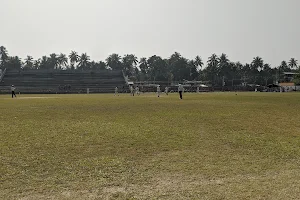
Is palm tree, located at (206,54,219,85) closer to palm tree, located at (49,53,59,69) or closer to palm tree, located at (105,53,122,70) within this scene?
palm tree, located at (105,53,122,70)

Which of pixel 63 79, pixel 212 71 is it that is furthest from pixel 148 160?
pixel 212 71

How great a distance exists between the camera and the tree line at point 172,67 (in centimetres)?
15738

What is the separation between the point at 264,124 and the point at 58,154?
28.2ft

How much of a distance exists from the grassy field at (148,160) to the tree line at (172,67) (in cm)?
14258

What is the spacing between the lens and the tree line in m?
157

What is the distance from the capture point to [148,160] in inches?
309

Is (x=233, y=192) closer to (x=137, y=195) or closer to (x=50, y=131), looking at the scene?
(x=137, y=195)

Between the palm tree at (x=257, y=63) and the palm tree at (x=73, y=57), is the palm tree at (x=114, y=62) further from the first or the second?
the palm tree at (x=257, y=63)

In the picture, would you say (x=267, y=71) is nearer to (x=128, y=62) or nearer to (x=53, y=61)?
(x=128, y=62)

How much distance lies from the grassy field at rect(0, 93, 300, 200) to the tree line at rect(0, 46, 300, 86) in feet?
468

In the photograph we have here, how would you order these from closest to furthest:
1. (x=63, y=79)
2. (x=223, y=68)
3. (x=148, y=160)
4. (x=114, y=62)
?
(x=148, y=160) < (x=63, y=79) < (x=223, y=68) < (x=114, y=62)

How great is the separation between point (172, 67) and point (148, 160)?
16018cm

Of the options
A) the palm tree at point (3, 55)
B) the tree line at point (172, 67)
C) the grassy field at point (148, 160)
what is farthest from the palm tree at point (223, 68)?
the grassy field at point (148, 160)

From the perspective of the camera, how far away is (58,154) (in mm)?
8234
